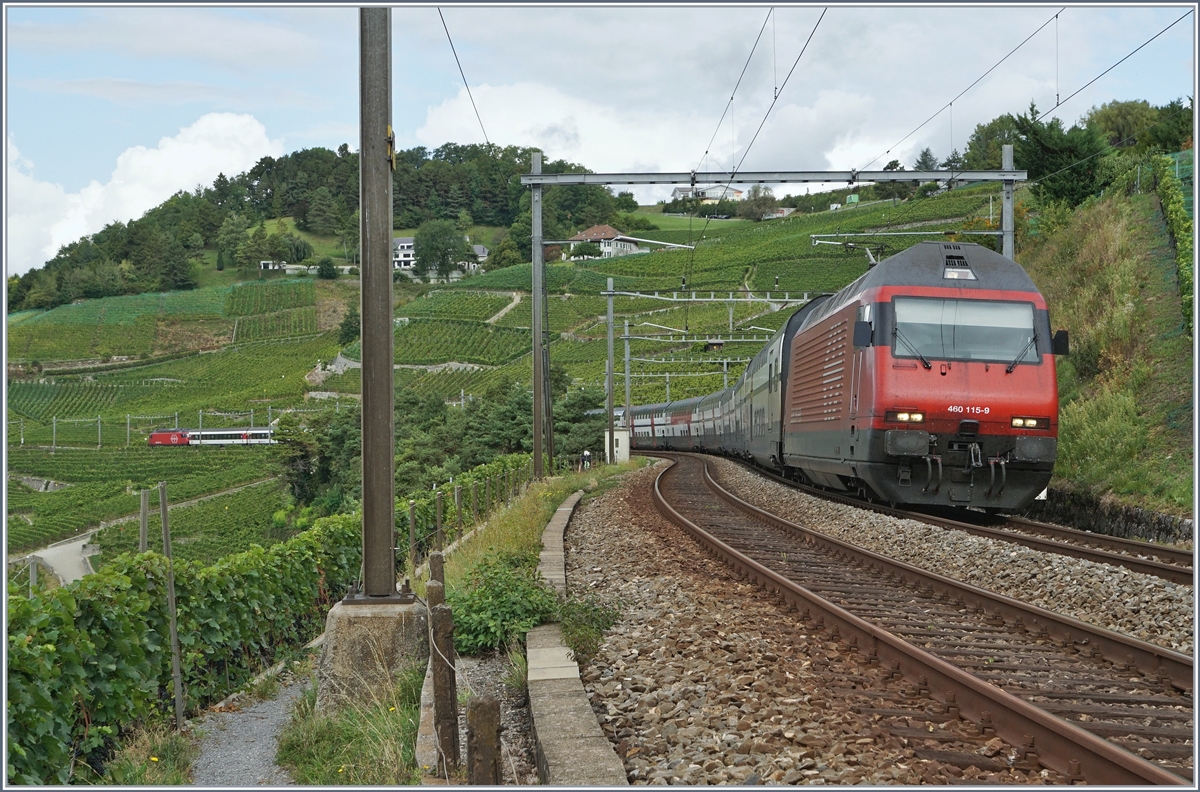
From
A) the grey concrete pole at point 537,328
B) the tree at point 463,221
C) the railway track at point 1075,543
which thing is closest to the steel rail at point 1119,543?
the railway track at point 1075,543

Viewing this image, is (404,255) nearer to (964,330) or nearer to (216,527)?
(216,527)

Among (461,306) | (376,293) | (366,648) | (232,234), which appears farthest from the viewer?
(232,234)

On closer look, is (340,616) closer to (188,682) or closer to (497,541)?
(188,682)

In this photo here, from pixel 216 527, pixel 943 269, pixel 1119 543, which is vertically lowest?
pixel 216 527

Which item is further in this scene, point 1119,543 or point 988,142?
point 988,142

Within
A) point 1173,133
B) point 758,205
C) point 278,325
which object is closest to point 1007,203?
point 1173,133

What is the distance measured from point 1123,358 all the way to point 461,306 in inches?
3252

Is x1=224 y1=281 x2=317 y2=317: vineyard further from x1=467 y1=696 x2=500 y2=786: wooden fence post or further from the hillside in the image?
x1=467 y1=696 x2=500 y2=786: wooden fence post

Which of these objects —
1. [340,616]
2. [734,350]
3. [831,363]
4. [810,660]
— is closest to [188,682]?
[340,616]

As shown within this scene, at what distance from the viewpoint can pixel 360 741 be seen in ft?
21.1

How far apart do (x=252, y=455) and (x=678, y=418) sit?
4154 centimetres

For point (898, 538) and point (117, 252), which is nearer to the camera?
point (898, 538)

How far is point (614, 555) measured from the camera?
13.1 meters

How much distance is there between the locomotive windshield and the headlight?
80cm
